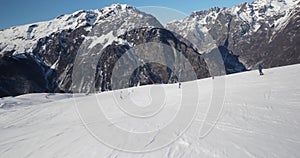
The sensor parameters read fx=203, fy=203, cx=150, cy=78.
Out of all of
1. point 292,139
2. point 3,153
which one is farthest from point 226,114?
point 3,153

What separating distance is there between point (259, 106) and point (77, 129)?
35.2 feet

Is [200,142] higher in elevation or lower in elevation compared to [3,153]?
higher

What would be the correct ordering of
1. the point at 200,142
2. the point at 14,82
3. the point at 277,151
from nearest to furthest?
the point at 277,151
the point at 200,142
the point at 14,82

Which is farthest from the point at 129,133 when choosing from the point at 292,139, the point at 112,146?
the point at 292,139

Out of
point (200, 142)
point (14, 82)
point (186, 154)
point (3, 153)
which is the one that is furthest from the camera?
point (14, 82)

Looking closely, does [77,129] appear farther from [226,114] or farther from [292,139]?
[292,139]

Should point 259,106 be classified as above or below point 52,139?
above

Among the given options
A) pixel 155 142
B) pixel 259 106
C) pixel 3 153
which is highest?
pixel 259 106

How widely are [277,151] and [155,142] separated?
14.0 feet

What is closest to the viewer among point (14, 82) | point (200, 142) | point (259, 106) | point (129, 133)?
point (200, 142)

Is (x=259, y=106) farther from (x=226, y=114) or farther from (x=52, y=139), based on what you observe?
(x=52, y=139)

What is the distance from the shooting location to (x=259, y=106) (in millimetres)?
12359

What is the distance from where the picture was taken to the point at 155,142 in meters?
8.23

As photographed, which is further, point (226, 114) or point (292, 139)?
point (226, 114)
